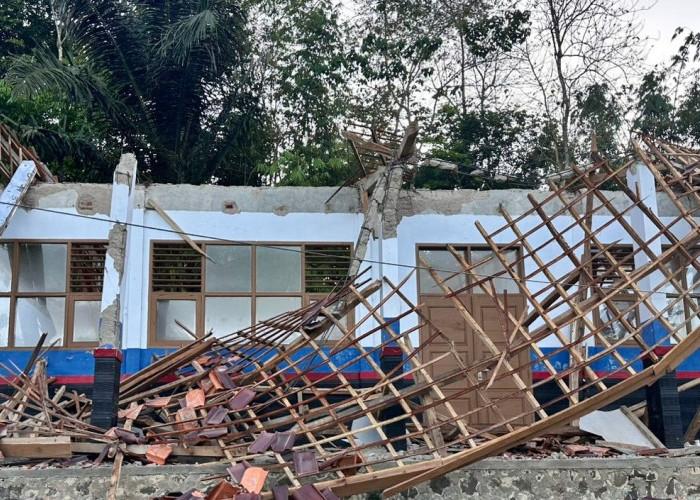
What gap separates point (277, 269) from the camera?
10547 millimetres

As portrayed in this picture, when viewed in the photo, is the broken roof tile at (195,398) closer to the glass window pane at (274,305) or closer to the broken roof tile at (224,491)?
the broken roof tile at (224,491)

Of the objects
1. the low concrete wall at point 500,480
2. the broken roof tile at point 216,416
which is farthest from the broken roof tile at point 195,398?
the low concrete wall at point 500,480

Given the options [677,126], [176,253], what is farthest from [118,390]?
[677,126]

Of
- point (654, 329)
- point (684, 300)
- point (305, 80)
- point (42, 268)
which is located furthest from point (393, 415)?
point (305, 80)

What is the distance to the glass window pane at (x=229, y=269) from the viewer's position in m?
10.4

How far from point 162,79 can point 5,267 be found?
188 inches

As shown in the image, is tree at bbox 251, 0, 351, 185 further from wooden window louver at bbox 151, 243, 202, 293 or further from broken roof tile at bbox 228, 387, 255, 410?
broken roof tile at bbox 228, 387, 255, 410

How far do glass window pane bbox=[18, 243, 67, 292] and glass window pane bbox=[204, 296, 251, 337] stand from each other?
185 cm

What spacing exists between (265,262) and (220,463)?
12.2 ft

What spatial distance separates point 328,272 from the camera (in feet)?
34.6

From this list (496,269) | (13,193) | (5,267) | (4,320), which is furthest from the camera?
(496,269)

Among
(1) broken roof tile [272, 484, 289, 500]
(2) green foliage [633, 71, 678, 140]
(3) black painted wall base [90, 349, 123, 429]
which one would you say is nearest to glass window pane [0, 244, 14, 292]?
(3) black painted wall base [90, 349, 123, 429]

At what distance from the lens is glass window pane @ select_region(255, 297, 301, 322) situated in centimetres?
1041

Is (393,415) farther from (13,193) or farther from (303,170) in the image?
(303,170)
